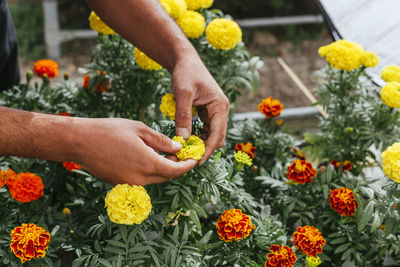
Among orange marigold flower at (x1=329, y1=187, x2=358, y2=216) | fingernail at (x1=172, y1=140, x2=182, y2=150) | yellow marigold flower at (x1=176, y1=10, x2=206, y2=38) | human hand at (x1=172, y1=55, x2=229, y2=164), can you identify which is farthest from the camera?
yellow marigold flower at (x1=176, y1=10, x2=206, y2=38)

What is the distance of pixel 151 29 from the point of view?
150 centimetres

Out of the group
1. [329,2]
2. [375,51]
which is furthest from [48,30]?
[375,51]

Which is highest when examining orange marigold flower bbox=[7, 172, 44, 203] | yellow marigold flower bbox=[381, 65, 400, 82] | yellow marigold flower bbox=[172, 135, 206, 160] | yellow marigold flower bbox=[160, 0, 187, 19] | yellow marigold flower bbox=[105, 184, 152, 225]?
yellow marigold flower bbox=[160, 0, 187, 19]

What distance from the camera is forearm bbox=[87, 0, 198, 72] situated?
146cm

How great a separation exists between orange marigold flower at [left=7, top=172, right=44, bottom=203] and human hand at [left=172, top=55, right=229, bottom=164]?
1.82 feet

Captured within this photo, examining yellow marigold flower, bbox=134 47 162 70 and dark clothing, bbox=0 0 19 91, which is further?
dark clothing, bbox=0 0 19 91

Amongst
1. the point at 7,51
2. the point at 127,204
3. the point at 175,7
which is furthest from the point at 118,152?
the point at 7,51

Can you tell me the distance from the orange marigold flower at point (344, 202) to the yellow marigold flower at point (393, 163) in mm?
209

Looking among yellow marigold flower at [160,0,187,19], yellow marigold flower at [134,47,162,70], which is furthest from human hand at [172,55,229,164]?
yellow marigold flower at [160,0,187,19]

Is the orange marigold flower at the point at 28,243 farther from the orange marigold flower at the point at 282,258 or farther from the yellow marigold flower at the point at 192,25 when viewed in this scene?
the yellow marigold flower at the point at 192,25

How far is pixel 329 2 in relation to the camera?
6.40ft

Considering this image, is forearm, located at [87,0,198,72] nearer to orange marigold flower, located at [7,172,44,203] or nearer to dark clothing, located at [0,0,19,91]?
orange marigold flower, located at [7,172,44,203]

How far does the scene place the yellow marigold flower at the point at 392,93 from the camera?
5.12 feet

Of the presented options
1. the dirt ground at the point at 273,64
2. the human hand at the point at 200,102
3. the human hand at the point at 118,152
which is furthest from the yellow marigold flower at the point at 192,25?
the dirt ground at the point at 273,64
